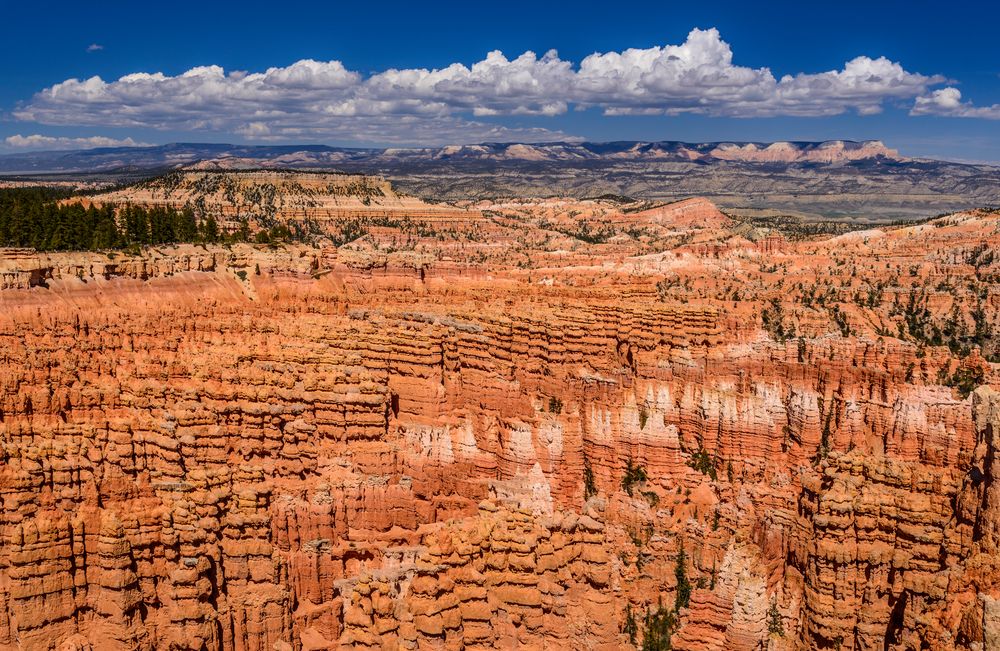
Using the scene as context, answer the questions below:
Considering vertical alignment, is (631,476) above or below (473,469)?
below

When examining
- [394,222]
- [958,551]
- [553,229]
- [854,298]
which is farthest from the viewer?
[553,229]

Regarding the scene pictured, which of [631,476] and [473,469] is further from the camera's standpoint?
[631,476]

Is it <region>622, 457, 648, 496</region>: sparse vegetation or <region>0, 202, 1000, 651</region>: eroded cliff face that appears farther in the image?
<region>622, 457, 648, 496</region>: sparse vegetation

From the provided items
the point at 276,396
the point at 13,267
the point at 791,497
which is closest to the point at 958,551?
the point at 791,497

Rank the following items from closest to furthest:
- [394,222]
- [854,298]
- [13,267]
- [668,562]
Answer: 1. [668,562]
2. [13,267]
3. [854,298]
4. [394,222]

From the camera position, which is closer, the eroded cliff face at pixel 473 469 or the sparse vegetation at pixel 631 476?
the eroded cliff face at pixel 473 469

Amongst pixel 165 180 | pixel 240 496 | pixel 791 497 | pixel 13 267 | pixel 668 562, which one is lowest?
pixel 668 562

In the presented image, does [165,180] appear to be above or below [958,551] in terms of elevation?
above

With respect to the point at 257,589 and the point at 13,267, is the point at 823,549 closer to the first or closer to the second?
the point at 257,589
